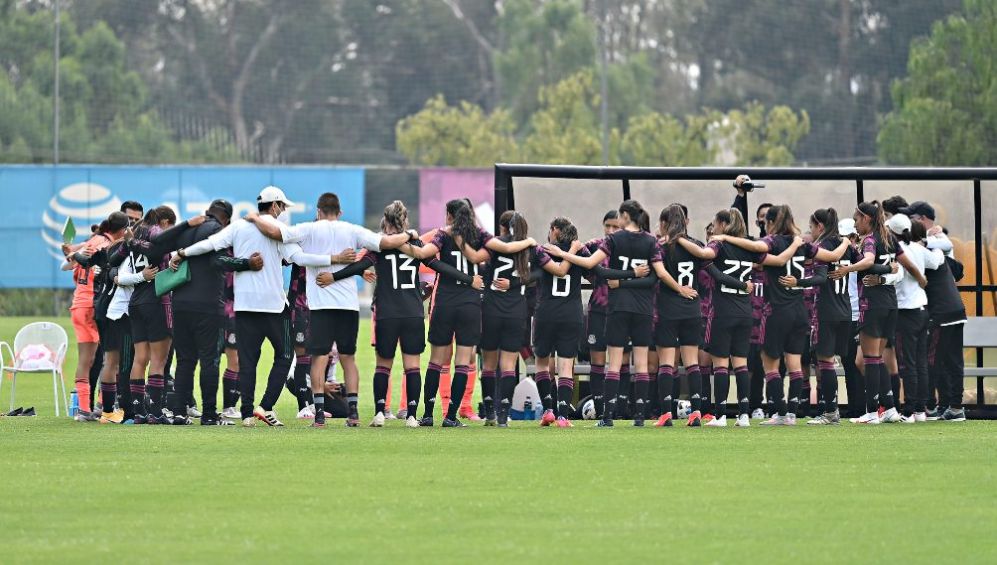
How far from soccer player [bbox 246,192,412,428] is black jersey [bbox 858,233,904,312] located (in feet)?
13.9

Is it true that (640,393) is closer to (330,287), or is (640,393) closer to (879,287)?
(879,287)

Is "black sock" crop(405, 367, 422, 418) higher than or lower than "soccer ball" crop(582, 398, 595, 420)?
higher

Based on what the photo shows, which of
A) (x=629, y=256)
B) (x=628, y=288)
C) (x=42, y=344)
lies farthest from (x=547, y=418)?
(x=42, y=344)

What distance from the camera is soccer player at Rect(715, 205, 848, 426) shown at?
15445mm

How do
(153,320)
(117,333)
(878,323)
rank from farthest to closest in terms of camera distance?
1. (117,333)
2. (878,323)
3. (153,320)

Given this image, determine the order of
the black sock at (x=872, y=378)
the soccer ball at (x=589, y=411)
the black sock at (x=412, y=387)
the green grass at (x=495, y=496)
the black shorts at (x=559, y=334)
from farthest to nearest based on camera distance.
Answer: the soccer ball at (x=589, y=411), the black sock at (x=872, y=378), the black shorts at (x=559, y=334), the black sock at (x=412, y=387), the green grass at (x=495, y=496)

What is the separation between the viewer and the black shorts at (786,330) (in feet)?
50.8

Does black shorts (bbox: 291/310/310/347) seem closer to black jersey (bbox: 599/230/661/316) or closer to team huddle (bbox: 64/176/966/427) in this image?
team huddle (bbox: 64/176/966/427)

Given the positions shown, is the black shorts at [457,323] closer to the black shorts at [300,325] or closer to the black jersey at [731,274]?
the black shorts at [300,325]

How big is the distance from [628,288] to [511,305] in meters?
1.02

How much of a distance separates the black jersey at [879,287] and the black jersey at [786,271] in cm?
62

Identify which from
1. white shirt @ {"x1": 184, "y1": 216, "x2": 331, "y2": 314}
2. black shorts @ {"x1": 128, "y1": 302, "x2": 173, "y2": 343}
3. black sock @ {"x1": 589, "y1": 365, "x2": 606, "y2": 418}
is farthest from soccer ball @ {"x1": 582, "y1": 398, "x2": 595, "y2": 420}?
black shorts @ {"x1": 128, "y1": 302, "x2": 173, "y2": 343}

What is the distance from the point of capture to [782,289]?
15500 mm

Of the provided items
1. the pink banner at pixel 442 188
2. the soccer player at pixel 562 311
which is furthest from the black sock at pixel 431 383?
the pink banner at pixel 442 188
